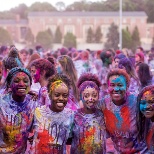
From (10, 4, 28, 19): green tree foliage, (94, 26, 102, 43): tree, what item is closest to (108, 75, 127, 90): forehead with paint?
(94, 26, 102, 43): tree

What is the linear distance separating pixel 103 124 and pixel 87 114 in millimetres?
191

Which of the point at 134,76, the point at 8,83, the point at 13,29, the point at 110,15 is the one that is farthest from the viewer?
the point at 13,29

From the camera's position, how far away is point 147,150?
12.6ft

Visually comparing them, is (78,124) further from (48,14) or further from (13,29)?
(13,29)

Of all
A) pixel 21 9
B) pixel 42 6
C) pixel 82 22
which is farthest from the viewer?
pixel 21 9

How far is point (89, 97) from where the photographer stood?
3947 mm

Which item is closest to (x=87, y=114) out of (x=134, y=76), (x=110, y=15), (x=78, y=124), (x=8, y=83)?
(x=78, y=124)

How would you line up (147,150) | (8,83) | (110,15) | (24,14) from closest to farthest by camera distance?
(147,150)
(8,83)
(110,15)
(24,14)

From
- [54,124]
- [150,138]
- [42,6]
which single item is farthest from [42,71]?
[42,6]

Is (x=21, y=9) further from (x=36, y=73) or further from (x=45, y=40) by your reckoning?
(x=36, y=73)

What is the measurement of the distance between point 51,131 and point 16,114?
0.39m

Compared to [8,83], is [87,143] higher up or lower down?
lower down

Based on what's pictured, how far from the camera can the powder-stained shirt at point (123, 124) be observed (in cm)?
400

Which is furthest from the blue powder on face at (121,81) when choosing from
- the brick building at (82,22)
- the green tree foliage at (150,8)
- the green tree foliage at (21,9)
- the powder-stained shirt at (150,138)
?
the green tree foliage at (21,9)
